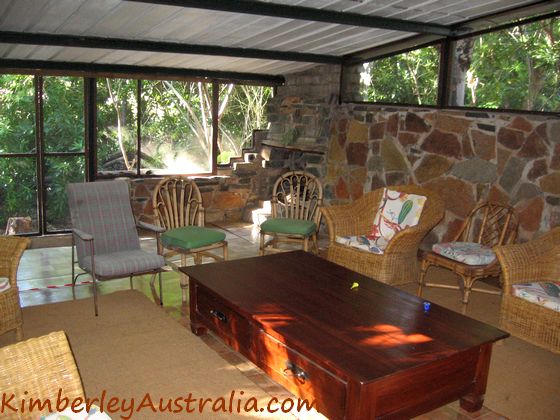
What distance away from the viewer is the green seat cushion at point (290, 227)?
476 centimetres

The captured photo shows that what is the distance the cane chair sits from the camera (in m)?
3.84

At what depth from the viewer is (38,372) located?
5.32 feet

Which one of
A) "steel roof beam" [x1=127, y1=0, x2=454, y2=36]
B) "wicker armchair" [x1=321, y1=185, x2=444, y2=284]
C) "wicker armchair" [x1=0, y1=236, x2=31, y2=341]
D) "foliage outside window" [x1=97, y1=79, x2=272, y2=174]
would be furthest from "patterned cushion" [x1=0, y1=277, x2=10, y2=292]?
"foliage outside window" [x1=97, y1=79, x2=272, y2=174]

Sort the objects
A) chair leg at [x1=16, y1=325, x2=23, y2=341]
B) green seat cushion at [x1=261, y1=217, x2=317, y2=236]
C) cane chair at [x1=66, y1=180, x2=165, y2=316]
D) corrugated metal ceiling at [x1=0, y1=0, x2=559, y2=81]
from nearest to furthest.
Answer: chair leg at [x1=16, y1=325, x2=23, y2=341] < cane chair at [x1=66, y1=180, x2=165, y2=316] < corrugated metal ceiling at [x1=0, y1=0, x2=559, y2=81] < green seat cushion at [x1=261, y1=217, x2=317, y2=236]

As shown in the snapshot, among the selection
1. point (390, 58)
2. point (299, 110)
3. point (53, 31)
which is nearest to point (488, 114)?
point (390, 58)

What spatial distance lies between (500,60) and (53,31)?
3.69m

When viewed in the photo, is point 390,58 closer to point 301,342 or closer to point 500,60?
point 500,60

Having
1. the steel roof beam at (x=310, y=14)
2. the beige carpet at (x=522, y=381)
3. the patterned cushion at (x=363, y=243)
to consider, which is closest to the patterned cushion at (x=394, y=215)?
the patterned cushion at (x=363, y=243)

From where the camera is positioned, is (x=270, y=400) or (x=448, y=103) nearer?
(x=270, y=400)

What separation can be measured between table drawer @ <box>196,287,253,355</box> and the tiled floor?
20 centimetres

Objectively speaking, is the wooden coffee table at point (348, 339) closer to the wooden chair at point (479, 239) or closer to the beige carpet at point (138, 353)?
the beige carpet at point (138, 353)

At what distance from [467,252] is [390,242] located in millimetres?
559

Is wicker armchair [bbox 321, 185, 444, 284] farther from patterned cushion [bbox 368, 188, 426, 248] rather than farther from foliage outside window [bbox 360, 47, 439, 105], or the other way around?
foliage outside window [bbox 360, 47, 439, 105]

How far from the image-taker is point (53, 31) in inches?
175
